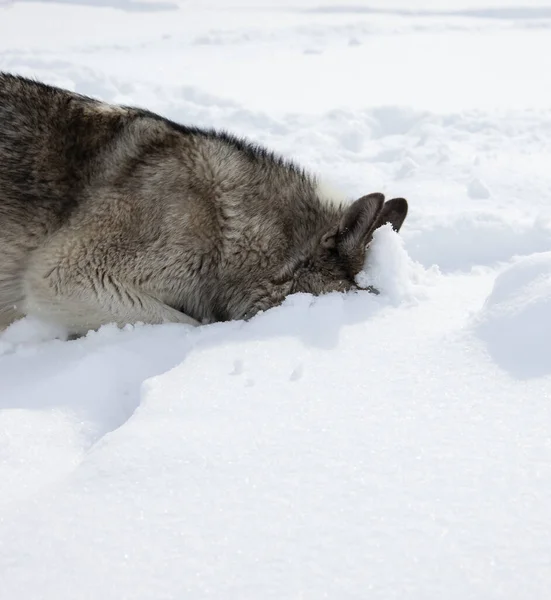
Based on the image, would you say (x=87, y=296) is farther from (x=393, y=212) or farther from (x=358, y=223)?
(x=393, y=212)

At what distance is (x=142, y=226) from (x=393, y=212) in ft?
4.22

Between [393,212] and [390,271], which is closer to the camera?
[390,271]

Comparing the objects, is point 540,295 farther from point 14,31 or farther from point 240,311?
point 14,31

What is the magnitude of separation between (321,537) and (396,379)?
88cm

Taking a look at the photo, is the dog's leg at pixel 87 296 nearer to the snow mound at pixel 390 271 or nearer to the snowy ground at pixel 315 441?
the snowy ground at pixel 315 441

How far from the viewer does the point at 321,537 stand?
184cm

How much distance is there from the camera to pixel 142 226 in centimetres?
366

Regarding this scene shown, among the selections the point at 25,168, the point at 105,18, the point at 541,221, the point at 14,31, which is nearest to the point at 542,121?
the point at 541,221

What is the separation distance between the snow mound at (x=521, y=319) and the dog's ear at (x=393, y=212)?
2.66 ft

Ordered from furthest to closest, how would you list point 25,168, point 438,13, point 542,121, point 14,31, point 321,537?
point 438,13
point 14,31
point 542,121
point 25,168
point 321,537

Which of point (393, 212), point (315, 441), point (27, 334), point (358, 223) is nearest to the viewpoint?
point (315, 441)

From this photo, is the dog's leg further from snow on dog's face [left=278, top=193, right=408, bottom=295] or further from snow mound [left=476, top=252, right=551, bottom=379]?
snow mound [left=476, top=252, right=551, bottom=379]

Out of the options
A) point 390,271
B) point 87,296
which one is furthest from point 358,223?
point 87,296

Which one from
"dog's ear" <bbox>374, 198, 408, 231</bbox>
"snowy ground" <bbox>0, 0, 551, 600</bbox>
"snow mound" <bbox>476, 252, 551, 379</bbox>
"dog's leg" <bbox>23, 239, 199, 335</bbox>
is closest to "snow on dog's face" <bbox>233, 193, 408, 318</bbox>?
"dog's ear" <bbox>374, 198, 408, 231</bbox>
